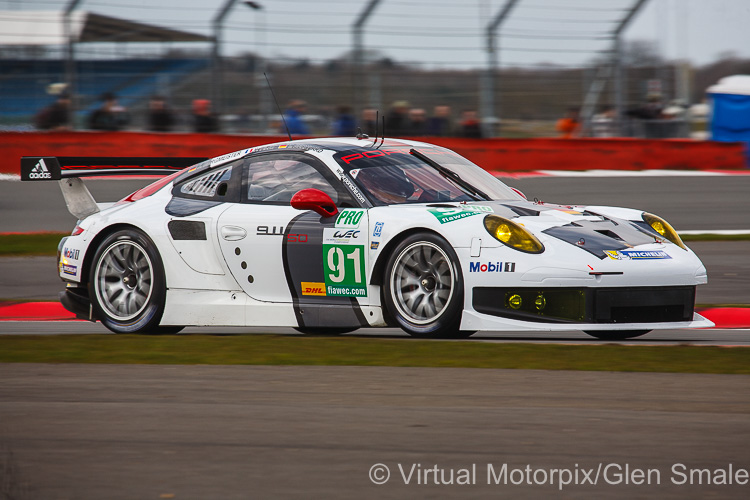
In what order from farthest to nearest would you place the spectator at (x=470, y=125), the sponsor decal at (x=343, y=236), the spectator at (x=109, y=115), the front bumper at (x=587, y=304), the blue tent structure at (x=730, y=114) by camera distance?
the blue tent structure at (x=730, y=114) < the spectator at (x=470, y=125) < the spectator at (x=109, y=115) < the sponsor decal at (x=343, y=236) < the front bumper at (x=587, y=304)

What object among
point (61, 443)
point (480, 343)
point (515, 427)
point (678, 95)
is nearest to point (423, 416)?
point (515, 427)

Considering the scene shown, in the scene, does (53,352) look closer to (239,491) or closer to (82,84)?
(239,491)

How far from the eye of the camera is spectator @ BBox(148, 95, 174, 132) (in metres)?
15.8

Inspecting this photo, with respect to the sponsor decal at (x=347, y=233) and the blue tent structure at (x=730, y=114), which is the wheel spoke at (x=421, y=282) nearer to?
the sponsor decal at (x=347, y=233)

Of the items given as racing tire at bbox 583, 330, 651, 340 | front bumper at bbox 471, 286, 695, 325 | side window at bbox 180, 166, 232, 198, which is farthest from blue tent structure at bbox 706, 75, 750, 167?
side window at bbox 180, 166, 232, 198

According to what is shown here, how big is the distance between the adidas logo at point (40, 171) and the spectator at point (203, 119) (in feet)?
26.4

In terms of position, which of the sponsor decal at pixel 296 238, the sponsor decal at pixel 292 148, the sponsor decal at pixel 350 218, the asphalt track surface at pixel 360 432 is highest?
the sponsor decal at pixel 292 148

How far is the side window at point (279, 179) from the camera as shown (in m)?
7.25

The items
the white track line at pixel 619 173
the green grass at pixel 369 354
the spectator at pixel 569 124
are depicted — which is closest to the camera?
the green grass at pixel 369 354

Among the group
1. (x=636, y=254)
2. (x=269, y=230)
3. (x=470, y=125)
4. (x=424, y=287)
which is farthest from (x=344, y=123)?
(x=636, y=254)

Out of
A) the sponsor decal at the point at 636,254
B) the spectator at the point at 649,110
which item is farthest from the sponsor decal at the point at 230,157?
the spectator at the point at 649,110

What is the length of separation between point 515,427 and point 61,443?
1703 mm

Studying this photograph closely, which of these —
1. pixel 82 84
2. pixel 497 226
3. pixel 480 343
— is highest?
pixel 82 84

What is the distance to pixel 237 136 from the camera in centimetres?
1577
